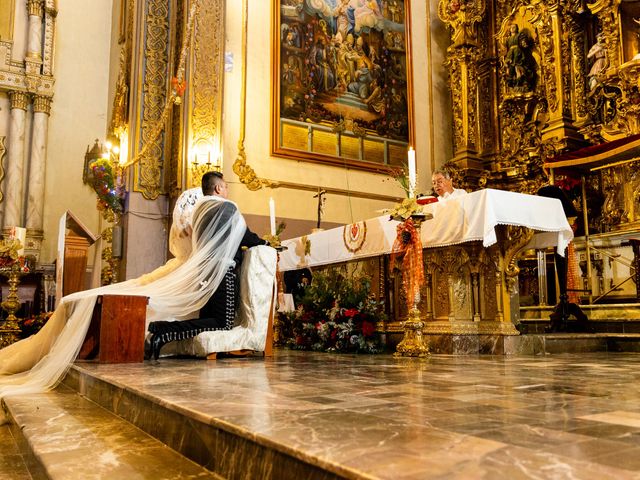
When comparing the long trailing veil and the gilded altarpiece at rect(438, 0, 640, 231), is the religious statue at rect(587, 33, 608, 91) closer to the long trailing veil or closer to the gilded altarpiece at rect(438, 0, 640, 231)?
the gilded altarpiece at rect(438, 0, 640, 231)

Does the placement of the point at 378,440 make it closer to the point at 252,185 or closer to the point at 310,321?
the point at 310,321

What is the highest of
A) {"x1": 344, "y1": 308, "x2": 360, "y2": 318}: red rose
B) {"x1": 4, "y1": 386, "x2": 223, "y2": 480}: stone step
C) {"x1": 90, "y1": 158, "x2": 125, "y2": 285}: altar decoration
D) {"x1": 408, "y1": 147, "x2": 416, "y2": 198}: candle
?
{"x1": 90, "y1": 158, "x2": 125, "y2": 285}: altar decoration

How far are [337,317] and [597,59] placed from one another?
6660mm

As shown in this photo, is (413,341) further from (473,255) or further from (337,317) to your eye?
(337,317)

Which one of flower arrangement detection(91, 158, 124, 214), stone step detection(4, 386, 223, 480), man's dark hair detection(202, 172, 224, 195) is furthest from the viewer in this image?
flower arrangement detection(91, 158, 124, 214)

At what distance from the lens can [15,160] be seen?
40.8ft

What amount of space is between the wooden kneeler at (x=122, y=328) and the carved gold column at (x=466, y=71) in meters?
7.87

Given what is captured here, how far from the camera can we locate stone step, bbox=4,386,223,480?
1.97 meters

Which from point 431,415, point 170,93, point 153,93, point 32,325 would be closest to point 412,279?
point 431,415

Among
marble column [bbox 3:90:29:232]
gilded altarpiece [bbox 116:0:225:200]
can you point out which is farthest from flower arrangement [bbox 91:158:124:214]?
marble column [bbox 3:90:29:232]

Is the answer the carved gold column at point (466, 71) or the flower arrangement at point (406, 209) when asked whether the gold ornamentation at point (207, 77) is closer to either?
the carved gold column at point (466, 71)

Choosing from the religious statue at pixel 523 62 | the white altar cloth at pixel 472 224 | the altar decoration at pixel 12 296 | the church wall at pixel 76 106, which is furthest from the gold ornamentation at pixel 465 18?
the altar decoration at pixel 12 296

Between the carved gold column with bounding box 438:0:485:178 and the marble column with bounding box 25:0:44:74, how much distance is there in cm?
846

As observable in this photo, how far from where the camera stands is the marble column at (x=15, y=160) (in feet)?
40.2
